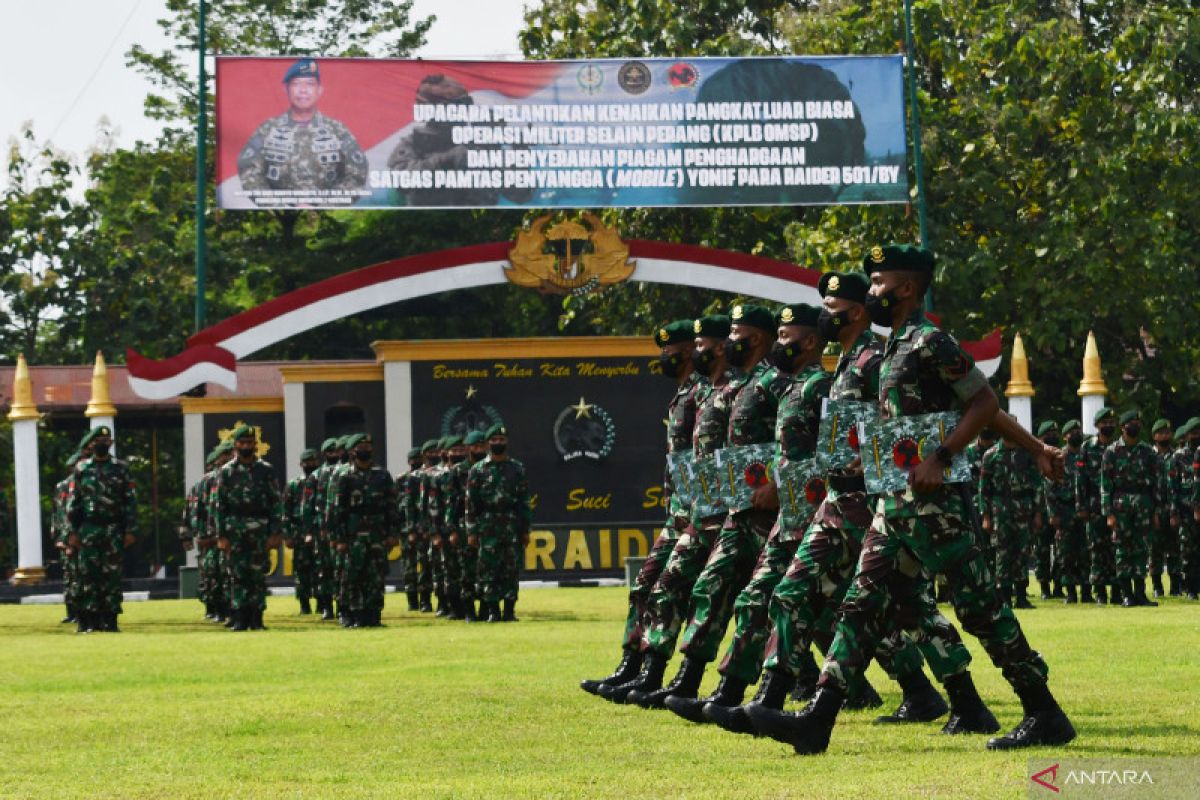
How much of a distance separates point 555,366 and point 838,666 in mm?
24824

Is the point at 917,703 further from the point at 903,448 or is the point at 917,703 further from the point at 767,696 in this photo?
the point at 903,448

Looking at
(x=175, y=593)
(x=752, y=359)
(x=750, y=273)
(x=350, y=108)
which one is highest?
(x=350, y=108)


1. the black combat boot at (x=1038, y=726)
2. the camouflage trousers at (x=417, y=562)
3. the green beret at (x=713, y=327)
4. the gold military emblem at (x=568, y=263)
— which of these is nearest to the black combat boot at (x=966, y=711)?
the black combat boot at (x=1038, y=726)

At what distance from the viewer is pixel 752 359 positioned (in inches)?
459

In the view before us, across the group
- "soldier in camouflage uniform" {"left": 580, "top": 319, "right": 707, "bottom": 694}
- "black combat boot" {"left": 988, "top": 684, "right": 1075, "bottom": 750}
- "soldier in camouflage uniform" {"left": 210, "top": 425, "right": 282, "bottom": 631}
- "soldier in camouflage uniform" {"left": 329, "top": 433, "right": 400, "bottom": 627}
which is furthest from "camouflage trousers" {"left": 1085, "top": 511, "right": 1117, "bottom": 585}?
"black combat boot" {"left": 988, "top": 684, "right": 1075, "bottom": 750}

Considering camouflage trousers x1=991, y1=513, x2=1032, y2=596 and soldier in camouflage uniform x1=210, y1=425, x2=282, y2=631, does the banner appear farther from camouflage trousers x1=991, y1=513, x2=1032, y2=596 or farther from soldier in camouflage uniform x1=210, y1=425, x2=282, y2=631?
camouflage trousers x1=991, y1=513, x2=1032, y2=596

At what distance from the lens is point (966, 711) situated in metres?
10.1

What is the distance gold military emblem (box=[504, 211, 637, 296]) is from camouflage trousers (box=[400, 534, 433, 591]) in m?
8.23

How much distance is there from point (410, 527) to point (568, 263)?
365 inches

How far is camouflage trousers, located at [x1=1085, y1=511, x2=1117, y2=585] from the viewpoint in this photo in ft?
74.7

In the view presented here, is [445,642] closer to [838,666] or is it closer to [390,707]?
[390,707]

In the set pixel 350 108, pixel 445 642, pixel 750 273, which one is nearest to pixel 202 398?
pixel 350 108

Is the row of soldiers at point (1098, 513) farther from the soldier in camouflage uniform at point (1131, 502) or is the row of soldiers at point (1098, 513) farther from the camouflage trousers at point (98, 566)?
the camouflage trousers at point (98, 566)

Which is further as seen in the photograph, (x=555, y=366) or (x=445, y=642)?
(x=555, y=366)
